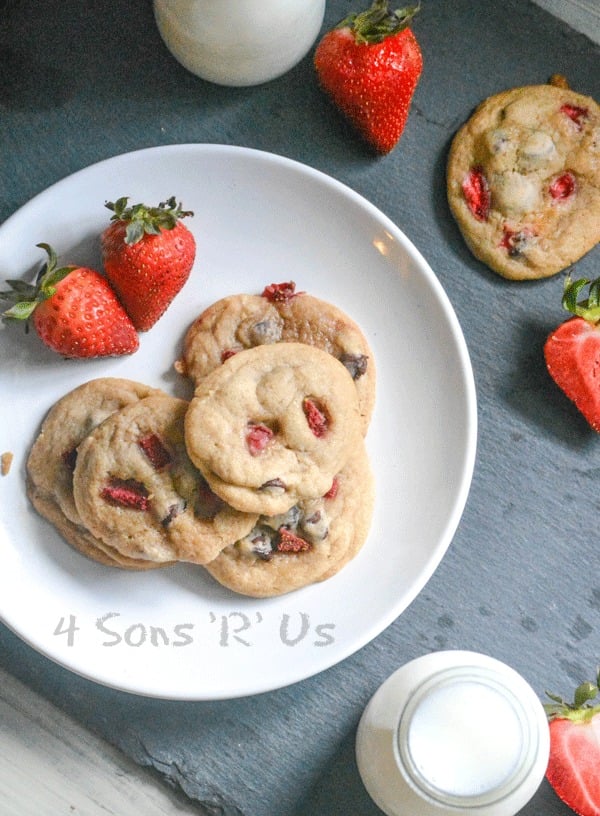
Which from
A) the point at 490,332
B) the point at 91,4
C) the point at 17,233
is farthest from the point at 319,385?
the point at 91,4

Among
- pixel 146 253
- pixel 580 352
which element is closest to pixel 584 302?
pixel 580 352

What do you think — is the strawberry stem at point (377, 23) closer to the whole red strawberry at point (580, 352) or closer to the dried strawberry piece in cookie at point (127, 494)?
the whole red strawberry at point (580, 352)

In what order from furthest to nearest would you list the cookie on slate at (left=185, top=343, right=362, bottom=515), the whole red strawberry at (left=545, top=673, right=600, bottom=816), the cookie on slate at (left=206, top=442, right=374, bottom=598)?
the whole red strawberry at (left=545, top=673, right=600, bottom=816) → the cookie on slate at (left=206, top=442, right=374, bottom=598) → the cookie on slate at (left=185, top=343, right=362, bottom=515)

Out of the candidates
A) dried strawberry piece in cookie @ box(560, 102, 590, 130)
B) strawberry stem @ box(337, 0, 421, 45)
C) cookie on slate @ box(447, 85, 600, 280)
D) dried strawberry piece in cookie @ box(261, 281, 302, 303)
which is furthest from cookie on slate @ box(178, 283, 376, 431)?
dried strawberry piece in cookie @ box(560, 102, 590, 130)

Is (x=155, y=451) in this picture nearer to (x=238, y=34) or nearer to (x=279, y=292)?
(x=279, y=292)

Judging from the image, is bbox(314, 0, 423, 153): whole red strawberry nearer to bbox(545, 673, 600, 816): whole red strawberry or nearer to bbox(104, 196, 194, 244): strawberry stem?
bbox(104, 196, 194, 244): strawberry stem
